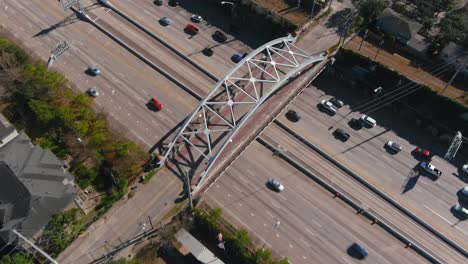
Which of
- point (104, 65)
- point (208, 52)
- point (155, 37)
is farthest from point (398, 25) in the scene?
point (104, 65)

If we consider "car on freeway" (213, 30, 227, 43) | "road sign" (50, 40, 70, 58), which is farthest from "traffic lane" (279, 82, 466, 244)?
"road sign" (50, 40, 70, 58)

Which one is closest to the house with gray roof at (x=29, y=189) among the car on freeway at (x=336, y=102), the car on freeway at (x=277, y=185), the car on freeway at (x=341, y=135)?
the car on freeway at (x=277, y=185)

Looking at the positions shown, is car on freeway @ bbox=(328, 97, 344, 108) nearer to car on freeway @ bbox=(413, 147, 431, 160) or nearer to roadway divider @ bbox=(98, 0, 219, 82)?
car on freeway @ bbox=(413, 147, 431, 160)

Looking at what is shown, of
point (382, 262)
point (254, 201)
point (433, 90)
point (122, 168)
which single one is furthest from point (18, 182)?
point (433, 90)

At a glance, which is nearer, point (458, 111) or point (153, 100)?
point (458, 111)

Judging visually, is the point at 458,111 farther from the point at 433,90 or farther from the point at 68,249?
the point at 68,249

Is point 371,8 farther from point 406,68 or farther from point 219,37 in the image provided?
point 219,37
